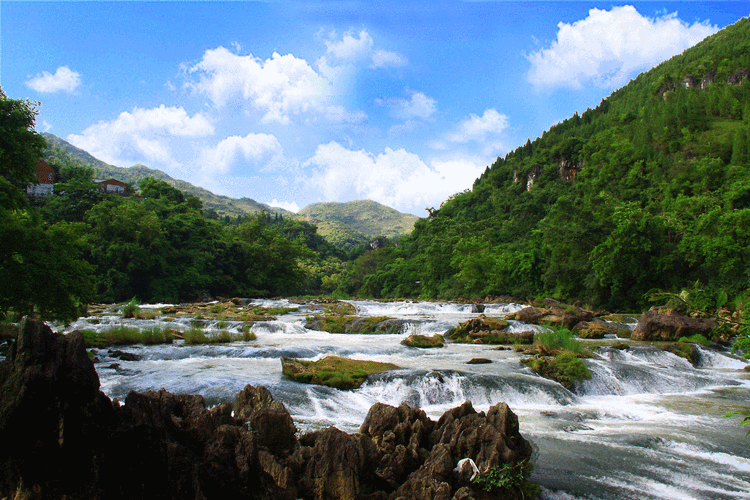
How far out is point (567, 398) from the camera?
38.1 ft

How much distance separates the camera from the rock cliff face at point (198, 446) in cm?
400

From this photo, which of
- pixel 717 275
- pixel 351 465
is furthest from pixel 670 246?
pixel 351 465

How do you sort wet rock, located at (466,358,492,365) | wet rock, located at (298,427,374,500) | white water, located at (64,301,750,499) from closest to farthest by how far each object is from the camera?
wet rock, located at (298,427,374,500) < white water, located at (64,301,750,499) < wet rock, located at (466,358,492,365)

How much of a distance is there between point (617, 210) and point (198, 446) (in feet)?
122

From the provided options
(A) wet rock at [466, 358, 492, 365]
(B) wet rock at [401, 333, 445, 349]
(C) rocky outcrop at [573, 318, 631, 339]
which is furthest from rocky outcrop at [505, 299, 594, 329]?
(A) wet rock at [466, 358, 492, 365]

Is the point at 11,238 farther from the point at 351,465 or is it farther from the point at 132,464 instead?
the point at 351,465

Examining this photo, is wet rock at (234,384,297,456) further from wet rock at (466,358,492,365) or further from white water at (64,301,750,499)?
wet rock at (466,358,492,365)

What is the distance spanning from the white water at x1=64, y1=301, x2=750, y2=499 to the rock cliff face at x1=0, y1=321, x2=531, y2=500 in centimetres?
176

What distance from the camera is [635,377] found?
13414 millimetres

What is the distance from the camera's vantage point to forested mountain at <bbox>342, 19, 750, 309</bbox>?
1331 inches

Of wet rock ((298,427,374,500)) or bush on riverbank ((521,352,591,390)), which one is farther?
bush on riverbank ((521,352,591,390))

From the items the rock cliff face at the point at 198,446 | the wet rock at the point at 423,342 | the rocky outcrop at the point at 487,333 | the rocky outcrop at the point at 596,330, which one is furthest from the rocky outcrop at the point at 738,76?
the rock cliff face at the point at 198,446

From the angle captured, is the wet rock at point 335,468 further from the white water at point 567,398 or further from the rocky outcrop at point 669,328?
the rocky outcrop at point 669,328

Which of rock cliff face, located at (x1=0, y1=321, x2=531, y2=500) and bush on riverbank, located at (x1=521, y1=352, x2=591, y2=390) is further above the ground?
rock cliff face, located at (x1=0, y1=321, x2=531, y2=500)
